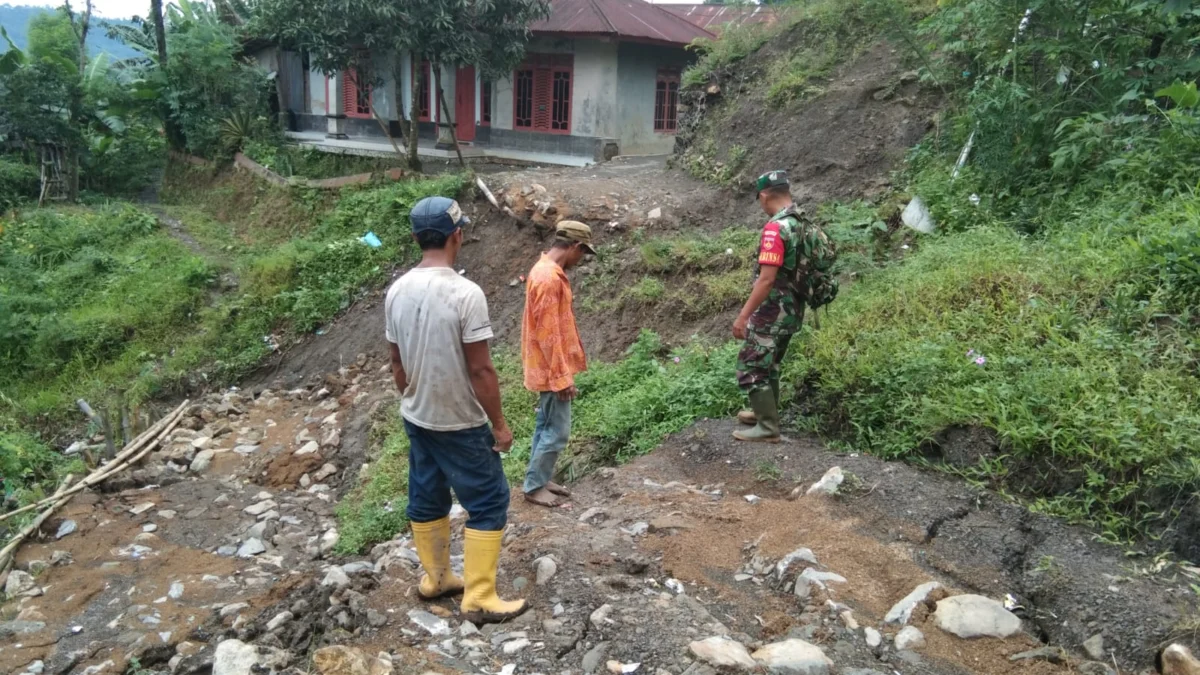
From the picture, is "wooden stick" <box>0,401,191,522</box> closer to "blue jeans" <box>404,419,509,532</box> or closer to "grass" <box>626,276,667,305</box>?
"blue jeans" <box>404,419,509,532</box>

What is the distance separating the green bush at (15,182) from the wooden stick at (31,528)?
1416 cm

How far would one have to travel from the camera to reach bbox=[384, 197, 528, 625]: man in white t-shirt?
3.22 m

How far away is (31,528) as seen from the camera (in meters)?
6.23

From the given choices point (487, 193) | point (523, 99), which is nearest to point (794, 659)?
point (487, 193)

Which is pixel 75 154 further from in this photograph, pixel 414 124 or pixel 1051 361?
pixel 1051 361

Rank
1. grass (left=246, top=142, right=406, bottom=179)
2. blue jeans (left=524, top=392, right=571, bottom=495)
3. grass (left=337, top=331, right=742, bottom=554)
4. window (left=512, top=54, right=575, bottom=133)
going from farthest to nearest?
1. window (left=512, top=54, right=575, bottom=133)
2. grass (left=246, top=142, right=406, bottom=179)
3. grass (left=337, top=331, right=742, bottom=554)
4. blue jeans (left=524, top=392, right=571, bottom=495)

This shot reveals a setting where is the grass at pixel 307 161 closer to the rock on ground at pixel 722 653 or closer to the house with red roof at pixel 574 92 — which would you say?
the house with red roof at pixel 574 92

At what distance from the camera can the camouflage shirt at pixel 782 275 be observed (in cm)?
471

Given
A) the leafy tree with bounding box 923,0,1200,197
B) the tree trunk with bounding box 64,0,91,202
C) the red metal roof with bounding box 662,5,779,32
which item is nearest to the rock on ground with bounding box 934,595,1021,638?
the leafy tree with bounding box 923,0,1200,197

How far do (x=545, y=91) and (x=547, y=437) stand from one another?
1336 cm

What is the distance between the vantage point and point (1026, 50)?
7039 mm

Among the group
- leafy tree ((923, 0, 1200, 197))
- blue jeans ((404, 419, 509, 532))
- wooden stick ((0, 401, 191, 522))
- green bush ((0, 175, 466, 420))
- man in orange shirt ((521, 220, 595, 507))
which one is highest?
leafy tree ((923, 0, 1200, 197))

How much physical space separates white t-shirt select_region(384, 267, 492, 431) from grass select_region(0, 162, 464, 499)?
817 cm

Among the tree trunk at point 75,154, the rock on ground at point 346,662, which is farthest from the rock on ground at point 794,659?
the tree trunk at point 75,154
